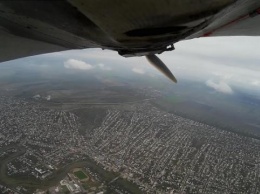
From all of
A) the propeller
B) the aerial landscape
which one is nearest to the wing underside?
the propeller

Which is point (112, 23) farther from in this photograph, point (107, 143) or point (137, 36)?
point (107, 143)

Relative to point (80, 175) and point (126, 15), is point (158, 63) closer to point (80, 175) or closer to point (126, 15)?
point (126, 15)

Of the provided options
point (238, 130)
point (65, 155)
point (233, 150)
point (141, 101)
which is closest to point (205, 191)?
point (233, 150)

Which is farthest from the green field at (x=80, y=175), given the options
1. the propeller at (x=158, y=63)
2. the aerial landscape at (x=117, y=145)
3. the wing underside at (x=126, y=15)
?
the wing underside at (x=126, y=15)

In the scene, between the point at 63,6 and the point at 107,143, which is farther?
the point at 107,143

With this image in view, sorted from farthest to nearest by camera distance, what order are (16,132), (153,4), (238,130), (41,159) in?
(238,130) → (16,132) → (41,159) → (153,4)

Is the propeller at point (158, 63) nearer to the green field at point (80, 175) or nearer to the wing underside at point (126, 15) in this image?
the wing underside at point (126, 15)

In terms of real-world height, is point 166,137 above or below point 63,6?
below

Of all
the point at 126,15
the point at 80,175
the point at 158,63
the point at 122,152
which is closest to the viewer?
the point at 126,15

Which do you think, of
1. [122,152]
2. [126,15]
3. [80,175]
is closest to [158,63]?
[126,15]
